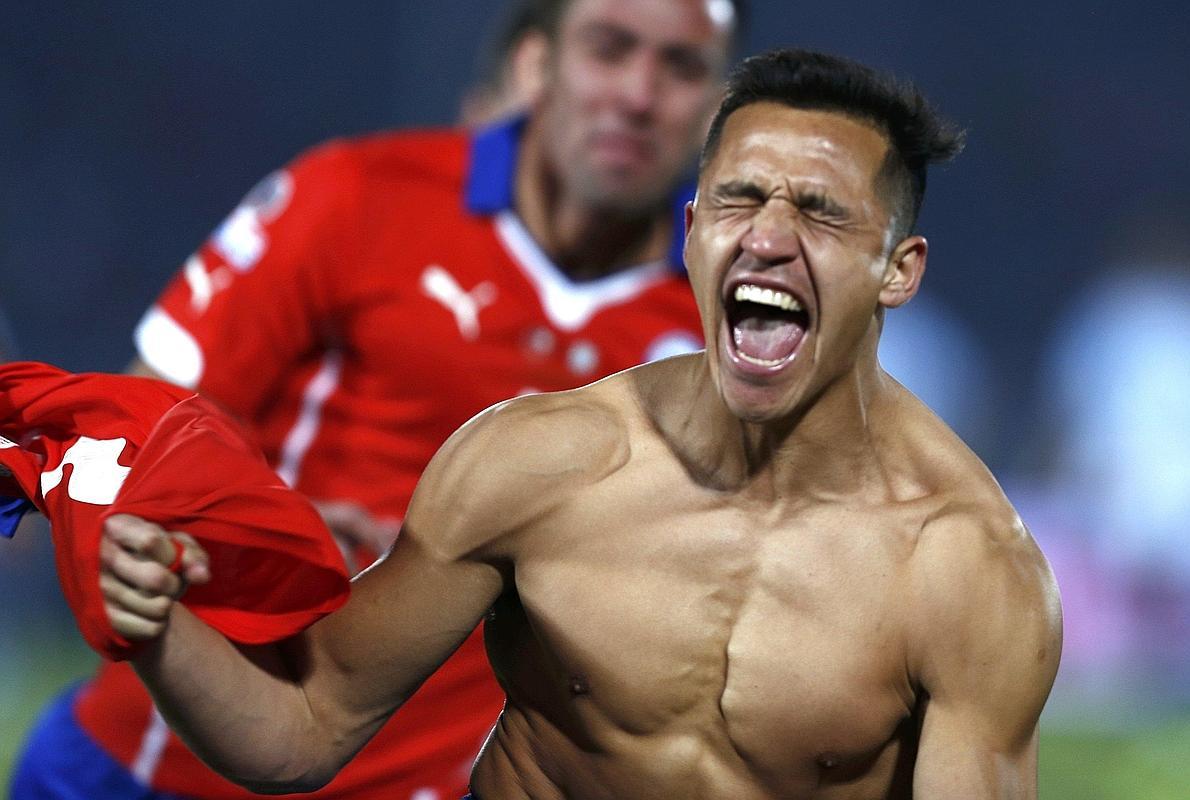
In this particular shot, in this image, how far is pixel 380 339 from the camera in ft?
10.1

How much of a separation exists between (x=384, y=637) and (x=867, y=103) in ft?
2.69

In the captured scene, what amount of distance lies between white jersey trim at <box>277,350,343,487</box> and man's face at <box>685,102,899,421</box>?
1.23 metres

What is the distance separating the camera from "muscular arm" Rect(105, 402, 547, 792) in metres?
2.05

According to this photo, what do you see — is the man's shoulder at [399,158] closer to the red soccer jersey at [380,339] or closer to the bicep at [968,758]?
the red soccer jersey at [380,339]

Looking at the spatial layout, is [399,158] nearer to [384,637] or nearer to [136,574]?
[384,637]

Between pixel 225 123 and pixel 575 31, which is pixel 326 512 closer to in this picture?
pixel 575 31

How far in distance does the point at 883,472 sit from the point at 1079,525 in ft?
21.2

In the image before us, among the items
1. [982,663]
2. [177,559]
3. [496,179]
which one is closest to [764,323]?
[982,663]

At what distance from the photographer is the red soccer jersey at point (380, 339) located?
304 centimetres

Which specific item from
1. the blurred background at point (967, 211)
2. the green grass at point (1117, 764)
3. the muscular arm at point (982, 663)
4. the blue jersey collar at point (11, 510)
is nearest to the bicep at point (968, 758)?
the muscular arm at point (982, 663)

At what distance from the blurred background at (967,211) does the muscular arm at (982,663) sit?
5.36 meters

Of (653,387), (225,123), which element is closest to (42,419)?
(653,387)

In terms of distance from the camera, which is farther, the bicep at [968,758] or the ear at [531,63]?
the ear at [531,63]

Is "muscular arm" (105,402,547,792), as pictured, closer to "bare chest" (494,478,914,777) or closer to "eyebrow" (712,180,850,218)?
"bare chest" (494,478,914,777)
